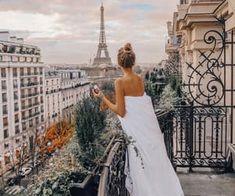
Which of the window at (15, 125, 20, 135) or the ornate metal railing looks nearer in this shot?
the ornate metal railing

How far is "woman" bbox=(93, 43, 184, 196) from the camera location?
386 centimetres

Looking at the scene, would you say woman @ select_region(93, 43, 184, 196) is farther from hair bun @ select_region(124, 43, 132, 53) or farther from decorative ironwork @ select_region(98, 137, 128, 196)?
decorative ironwork @ select_region(98, 137, 128, 196)

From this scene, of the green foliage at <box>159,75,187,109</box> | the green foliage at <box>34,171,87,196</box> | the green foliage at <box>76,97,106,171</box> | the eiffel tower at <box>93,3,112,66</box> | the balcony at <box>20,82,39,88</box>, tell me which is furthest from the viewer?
the eiffel tower at <box>93,3,112,66</box>

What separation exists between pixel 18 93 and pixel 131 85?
48.4 meters

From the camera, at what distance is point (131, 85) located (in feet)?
12.8

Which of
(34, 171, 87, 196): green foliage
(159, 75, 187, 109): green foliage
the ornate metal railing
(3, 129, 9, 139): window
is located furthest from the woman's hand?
(3, 129, 9, 139): window

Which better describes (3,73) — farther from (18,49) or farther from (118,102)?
(118,102)

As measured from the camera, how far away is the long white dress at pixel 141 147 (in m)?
3.86

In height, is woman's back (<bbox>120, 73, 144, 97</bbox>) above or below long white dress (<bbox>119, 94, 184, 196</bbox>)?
above

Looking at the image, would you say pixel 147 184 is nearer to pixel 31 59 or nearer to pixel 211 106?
pixel 211 106

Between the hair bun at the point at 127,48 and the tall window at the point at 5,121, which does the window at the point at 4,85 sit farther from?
the hair bun at the point at 127,48

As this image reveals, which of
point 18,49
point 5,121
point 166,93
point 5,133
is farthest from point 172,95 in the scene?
point 18,49

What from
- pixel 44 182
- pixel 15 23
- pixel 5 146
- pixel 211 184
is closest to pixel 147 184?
pixel 44 182

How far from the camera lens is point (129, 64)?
3910mm
